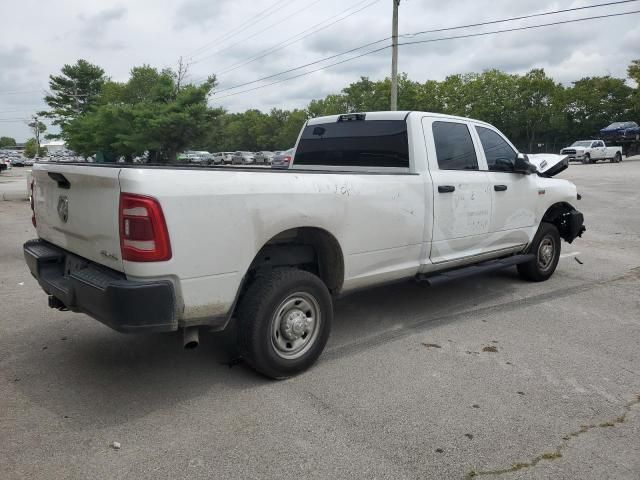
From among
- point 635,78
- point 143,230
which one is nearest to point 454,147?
point 143,230

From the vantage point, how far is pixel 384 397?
354 cm

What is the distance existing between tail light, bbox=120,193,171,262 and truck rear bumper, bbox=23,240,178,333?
16 cm

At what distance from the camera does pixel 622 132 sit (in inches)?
1678

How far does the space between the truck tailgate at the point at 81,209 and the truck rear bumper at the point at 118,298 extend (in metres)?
0.10

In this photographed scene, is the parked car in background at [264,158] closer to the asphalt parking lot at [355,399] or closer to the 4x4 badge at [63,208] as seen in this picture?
the asphalt parking lot at [355,399]

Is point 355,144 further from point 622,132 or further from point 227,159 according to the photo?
point 227,159

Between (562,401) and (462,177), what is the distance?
Result: 7.40 ft

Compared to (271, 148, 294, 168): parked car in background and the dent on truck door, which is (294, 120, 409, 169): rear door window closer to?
the dent on truck door

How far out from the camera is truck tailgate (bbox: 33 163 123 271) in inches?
125

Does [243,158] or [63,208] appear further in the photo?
[243,158]

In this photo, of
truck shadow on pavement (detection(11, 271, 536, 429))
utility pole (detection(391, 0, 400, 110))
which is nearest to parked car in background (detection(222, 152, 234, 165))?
utility pole (detection(391, 0, 400, 110))

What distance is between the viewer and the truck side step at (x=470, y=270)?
488cm

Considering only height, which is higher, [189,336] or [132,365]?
[189,336]

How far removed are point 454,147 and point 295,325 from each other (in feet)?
8.25
